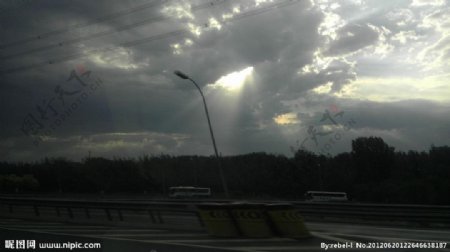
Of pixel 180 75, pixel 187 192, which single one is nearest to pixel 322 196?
pixel 187 192

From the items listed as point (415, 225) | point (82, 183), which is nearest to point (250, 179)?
point (82, 183)

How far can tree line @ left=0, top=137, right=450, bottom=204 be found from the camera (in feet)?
224

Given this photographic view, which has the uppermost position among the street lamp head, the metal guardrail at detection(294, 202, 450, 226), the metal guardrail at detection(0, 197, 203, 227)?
the street lamp head

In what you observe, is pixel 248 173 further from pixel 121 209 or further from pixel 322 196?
pixel 121 209

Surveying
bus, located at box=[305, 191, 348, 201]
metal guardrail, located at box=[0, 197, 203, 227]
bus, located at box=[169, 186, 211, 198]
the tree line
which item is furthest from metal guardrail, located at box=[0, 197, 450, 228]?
the tree line

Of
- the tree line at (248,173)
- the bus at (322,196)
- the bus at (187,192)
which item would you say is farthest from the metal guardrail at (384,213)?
the tree line at (248,173)

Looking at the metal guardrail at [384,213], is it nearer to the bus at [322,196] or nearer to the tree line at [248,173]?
the bus at [322,196]

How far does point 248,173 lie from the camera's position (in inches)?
2881

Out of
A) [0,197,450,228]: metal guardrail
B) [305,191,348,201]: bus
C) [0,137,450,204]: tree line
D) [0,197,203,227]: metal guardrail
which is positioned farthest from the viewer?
[0,137,450,204]: tree line

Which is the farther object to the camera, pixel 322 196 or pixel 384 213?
pixel 322 196

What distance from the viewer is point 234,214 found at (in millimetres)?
15273

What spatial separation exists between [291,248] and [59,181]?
210ft

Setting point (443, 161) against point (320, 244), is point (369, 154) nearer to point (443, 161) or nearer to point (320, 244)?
point (443, 161)

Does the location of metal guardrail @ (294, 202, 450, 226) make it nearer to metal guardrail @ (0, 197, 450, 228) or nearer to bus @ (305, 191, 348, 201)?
metal guardrail @ (0, 197, 450, 228)
